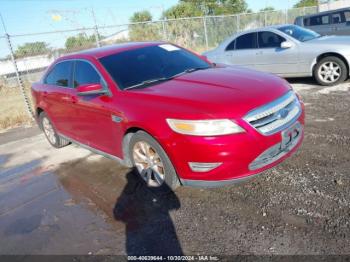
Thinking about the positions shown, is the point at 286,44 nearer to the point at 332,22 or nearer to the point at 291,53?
the point at 291,53

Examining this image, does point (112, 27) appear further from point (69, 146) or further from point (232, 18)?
point (232, 18)

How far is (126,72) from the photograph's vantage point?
14.0ft

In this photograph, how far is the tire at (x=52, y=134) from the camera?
6.07m

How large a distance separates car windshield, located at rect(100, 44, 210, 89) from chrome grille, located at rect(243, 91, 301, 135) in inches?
55.5

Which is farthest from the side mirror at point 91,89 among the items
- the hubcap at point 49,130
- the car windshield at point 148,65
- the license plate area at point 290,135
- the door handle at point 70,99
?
the hubcap at point 49,130

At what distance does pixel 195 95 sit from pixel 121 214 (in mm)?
1509

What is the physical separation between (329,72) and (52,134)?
6.34 meters

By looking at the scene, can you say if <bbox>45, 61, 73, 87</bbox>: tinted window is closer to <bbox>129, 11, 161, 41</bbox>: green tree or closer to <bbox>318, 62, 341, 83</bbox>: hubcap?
<bbox>318, 62, 341, 83</bbox>: hubcap

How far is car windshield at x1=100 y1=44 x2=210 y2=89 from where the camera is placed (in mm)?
4188

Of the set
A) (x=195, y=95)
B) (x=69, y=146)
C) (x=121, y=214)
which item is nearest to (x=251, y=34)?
(x=69, y=146)

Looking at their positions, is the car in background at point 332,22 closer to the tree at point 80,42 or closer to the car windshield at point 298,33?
the car windshield at point 298,33

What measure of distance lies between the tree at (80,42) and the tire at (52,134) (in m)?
7.16

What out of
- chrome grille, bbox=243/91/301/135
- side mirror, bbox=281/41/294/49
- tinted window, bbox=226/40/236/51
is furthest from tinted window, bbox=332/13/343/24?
chrome grille, bbox=243/91/301/135

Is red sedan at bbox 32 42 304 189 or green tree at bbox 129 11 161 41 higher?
green tree at bbox 129 11 161 41
